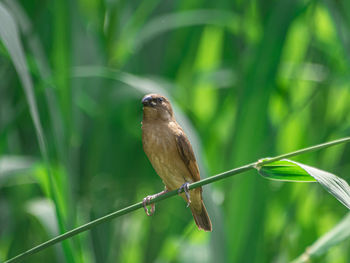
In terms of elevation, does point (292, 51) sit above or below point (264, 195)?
above

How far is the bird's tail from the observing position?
1894 millimetres

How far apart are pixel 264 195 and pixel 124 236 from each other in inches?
37.5

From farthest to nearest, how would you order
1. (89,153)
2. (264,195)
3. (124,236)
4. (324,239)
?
(124,236)
(89,153)
(264,195)
(324,239)

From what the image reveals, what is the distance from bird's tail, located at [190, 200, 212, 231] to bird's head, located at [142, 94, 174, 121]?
0.34 metres

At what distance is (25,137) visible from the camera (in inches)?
119

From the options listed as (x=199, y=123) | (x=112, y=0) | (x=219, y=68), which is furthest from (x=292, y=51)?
(x=112, y=0)

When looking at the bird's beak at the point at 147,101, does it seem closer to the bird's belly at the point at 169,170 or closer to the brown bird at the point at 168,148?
the brown bird at the point at 168,148

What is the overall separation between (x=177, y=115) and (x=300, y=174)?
880 millimetres

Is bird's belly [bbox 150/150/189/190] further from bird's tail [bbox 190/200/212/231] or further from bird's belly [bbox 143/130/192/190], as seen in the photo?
bird's tail [bbox 190/200/212/231]

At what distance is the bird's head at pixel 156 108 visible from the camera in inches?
70.6

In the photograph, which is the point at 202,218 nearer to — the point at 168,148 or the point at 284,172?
the point at 168,148

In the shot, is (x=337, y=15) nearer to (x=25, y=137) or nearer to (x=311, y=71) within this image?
(x=311, y=71)

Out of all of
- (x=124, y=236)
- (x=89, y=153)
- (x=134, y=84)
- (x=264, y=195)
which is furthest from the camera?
(x=124, y=236)

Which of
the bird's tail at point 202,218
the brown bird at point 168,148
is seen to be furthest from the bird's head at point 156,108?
the bird's tail at point 202,218
